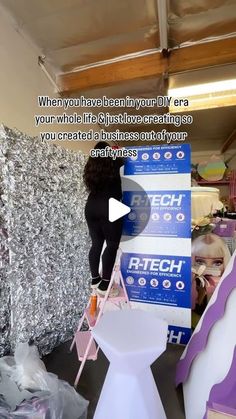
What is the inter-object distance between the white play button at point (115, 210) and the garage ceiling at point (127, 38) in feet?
4.77

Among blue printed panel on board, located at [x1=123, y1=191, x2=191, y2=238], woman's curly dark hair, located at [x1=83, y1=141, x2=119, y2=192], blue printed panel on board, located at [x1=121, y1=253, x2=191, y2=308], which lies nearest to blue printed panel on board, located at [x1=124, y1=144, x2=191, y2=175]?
blue printed panel on board, located at [x1=123, y1=191, x2=191, y2=238]

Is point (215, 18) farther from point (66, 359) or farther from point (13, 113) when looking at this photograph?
point (66, 359)

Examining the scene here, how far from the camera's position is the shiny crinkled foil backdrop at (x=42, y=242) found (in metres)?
1.48

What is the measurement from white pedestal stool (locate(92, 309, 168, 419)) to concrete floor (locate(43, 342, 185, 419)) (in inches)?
16.1

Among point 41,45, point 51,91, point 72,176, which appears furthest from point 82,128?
point 72,176

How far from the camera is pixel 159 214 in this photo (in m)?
1.94

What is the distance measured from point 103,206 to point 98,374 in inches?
40.7

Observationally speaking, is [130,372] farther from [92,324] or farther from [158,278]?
[158,278]

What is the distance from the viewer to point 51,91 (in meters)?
2.75

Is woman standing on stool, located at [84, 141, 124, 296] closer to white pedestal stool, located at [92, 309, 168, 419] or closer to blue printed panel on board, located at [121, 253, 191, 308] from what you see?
blue printed panel on board, located at [121, 253, 191, 308]

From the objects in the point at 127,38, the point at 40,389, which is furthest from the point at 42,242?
the point at 127,38

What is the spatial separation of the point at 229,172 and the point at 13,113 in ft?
14.2

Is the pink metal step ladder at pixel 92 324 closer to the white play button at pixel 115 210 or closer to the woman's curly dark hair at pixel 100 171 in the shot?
the white play button at pixel 115 210

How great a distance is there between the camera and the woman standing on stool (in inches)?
66.9
